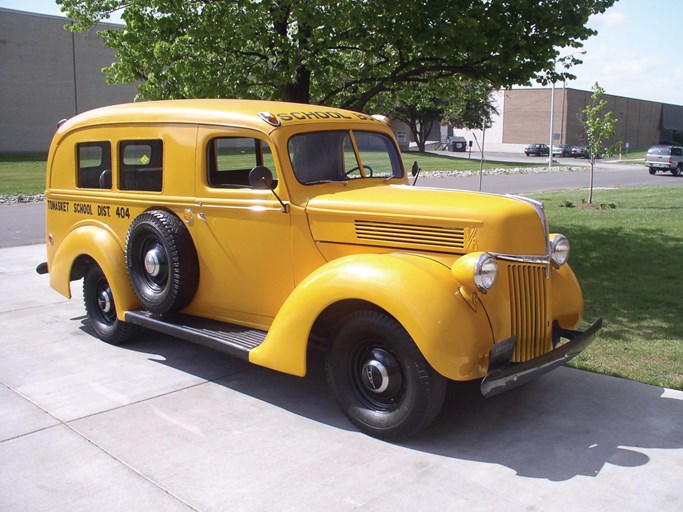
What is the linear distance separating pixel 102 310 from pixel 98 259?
0.59m

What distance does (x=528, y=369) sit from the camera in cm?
402

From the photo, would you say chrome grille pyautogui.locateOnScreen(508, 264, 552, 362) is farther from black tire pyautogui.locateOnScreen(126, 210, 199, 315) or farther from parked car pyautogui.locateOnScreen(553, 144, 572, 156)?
parked car pyautogui.locateOnScreen(553, 144, 572, 156)

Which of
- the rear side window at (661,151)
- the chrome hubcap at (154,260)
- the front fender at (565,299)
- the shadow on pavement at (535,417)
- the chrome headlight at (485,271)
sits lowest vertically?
the shadow on pavement at (535,417)

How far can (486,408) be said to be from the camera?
470 centimetres

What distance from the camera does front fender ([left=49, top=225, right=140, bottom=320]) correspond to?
226 inches

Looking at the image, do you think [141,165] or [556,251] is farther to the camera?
[141,165]

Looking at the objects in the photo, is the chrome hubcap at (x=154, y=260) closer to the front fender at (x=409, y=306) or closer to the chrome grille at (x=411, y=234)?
the front fender at (x=409, y=306)

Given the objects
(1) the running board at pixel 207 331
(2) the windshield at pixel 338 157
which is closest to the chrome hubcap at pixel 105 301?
(1) the running board at pixel 207 331

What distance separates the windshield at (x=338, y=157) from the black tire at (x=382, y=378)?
1298 millimetres

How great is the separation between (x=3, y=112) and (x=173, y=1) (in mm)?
35647

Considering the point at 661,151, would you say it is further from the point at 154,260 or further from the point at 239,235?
the point at 154,260

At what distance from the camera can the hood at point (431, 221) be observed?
416 centimetres

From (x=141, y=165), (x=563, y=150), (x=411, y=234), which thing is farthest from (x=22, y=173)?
(x=563, y=150)

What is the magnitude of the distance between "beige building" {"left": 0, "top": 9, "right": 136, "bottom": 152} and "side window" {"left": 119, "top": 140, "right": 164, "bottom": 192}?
36.7 m
